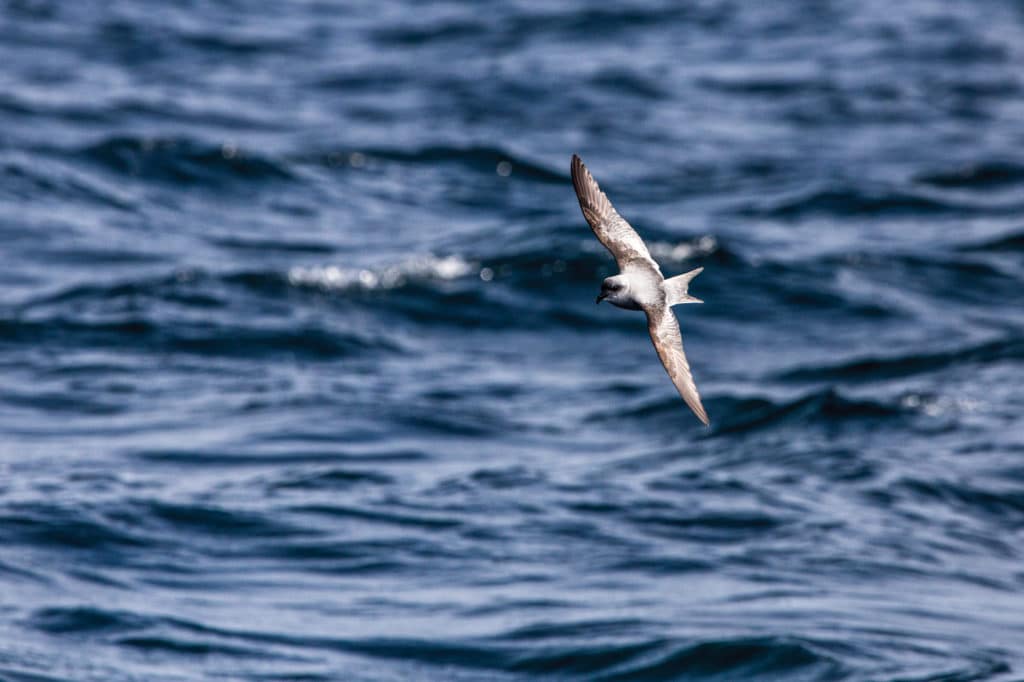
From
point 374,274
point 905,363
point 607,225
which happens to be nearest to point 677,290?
point 607,225

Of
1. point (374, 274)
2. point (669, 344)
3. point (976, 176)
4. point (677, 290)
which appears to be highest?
point (976, 176)

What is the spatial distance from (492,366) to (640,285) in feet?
39.5

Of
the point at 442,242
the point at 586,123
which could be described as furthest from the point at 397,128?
the point at 442,242

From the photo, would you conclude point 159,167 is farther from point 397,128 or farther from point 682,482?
point 682,482

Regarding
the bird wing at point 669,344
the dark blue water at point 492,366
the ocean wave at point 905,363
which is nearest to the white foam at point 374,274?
the dark blue water at point 492,366

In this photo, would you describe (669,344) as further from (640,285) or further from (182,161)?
(182,161)

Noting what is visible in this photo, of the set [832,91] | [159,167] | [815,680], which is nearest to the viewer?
[815,680]

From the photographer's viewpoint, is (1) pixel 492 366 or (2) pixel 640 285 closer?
(2) pixel 640 285

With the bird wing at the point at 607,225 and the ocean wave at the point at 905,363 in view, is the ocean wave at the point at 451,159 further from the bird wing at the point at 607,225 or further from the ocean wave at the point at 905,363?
the bird wing at the point at 607,225

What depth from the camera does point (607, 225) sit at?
322 inches

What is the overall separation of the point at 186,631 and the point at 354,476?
3424 millimetres

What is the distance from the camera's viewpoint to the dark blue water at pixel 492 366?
14414mm

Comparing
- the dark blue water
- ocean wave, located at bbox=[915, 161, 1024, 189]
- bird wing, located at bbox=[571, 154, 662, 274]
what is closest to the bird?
bird wing, located at bbox=[571, 154, 662, 274]

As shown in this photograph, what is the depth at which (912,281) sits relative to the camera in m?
22.6
